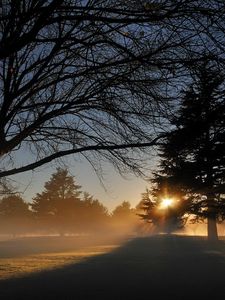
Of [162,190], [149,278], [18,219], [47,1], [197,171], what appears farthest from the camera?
[18,219]

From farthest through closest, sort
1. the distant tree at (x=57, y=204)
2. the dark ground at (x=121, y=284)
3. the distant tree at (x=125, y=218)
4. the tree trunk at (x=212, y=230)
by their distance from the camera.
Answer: the distant tree at (x=125, y=218), the distant tree at (x=57, y=204), the tree trunk at (x=212, y=230), the dark ground at (x=121, y=284)

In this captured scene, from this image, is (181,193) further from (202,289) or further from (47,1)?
(47,1)

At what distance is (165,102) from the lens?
778 cm

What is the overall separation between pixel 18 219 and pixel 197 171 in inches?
2111

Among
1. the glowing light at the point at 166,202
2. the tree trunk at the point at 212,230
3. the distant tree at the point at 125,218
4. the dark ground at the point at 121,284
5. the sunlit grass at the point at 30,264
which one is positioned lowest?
the dark ground at the point at 121,284

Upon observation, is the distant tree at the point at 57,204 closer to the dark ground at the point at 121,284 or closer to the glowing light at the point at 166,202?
the glowing light at the point at 166,202

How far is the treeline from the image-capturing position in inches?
2904

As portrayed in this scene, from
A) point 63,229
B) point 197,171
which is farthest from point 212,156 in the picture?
point 63,229

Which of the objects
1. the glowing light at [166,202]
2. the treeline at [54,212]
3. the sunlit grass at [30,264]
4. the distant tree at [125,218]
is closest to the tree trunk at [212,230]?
the glowing light at [166,202]

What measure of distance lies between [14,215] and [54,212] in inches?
415

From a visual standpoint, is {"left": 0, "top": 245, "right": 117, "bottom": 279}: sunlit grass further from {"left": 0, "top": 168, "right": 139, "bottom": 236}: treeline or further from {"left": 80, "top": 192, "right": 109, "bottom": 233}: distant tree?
{"left": 80, "top": 192, "right": 109, "bottom": 233}: distant tree

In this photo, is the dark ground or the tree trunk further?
the tree trunk

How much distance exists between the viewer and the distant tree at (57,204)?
7356 cm

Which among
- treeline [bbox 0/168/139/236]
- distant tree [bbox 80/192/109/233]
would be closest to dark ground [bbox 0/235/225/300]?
treeline [bbox 0/168/139/236]
